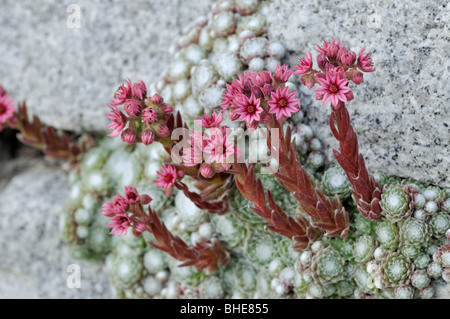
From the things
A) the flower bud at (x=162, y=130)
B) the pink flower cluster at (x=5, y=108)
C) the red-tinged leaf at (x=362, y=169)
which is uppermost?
the pink flower cluster at (x=5, y=108)

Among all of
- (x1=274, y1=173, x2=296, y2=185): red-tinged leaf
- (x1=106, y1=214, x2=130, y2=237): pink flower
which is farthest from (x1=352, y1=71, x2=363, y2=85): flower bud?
(x1=106, y1=214, x2=130, y2=237): pink flower

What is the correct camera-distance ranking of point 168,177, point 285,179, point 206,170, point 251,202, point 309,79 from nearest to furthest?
point 309,79, point 206,170, point 285,179, point 168,177, point 251,202

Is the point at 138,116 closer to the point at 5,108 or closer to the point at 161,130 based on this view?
the point at 161,130

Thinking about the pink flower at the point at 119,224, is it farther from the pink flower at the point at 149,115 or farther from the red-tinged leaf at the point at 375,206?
the red-tinged leaf at the point at 375,206

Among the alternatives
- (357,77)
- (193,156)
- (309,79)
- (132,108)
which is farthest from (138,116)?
(357,77)

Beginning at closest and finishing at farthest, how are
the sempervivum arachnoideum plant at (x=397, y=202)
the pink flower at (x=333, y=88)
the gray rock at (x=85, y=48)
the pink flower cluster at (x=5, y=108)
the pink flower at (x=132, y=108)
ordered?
the pink flower at (x=333, y=88), the pink flower at (x=132, y=108), the sempervivum arachnoideum plant at (x=397, y=202), the pink flower cluster at (x=5, y=108), the gray rock at (x=85, y=48)

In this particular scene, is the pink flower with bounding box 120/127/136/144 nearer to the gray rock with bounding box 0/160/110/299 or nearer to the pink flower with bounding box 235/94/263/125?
the pink flower with bounding box 235/94/263/125

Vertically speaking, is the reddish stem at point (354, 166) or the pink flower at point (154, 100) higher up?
the pink flower at point (154, 100)

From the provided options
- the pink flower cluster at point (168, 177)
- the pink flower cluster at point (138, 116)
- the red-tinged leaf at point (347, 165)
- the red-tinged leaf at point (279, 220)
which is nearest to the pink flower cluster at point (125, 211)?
the pink flower cluster at point (168, 177)
